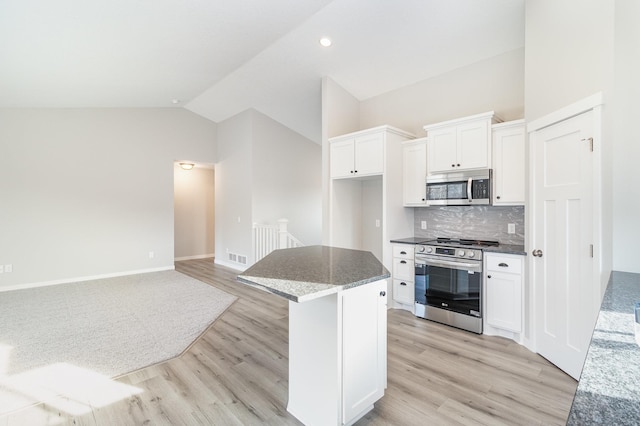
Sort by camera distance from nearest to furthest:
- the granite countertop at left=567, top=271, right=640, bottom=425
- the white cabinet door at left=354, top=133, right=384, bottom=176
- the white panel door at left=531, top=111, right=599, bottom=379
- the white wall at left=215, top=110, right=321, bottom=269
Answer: the granite countertop at left=567, top=271, right=640, bottom=425 → the white panel door at left=531, top=111, right=599, bottom=379 → the white cabinet door at left=354, top=133, right=384, bottom=176 → the white wall at left=215, top=110, right=321, bottom=269

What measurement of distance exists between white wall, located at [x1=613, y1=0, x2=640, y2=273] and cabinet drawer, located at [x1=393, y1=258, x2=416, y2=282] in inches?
78.2

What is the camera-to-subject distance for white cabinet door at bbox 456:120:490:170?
340cm

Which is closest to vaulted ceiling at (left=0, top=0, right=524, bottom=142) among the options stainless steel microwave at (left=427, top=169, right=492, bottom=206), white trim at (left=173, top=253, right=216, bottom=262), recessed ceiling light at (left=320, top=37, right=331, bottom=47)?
recessed ceiling light at (left=320, top=37, right=331, bottom=47)

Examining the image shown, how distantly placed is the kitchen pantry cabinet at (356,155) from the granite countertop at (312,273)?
6.12 feet

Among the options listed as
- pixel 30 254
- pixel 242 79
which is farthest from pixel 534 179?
pixel 30 254

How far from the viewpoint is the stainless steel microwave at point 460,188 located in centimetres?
342

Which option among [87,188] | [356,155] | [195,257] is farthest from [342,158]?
[195,257]

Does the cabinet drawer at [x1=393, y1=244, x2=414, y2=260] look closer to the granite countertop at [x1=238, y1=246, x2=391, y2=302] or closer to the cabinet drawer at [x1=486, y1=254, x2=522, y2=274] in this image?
the cabinet drawer at [x1=486, y1=254, x2=522, y2=274]

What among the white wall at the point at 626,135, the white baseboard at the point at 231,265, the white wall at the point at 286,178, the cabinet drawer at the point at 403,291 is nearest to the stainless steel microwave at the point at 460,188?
the cabinet drawer at the point at 403,291

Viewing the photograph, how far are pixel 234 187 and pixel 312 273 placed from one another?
17.8 feet

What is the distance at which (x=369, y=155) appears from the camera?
162 inches

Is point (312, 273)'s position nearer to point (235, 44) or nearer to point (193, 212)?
point (235, 44)

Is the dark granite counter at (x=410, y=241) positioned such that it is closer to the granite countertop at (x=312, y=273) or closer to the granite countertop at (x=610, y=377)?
the granite countertop at (x=312, y=273)

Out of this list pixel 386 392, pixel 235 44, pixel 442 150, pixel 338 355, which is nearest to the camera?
pixel 338 355
